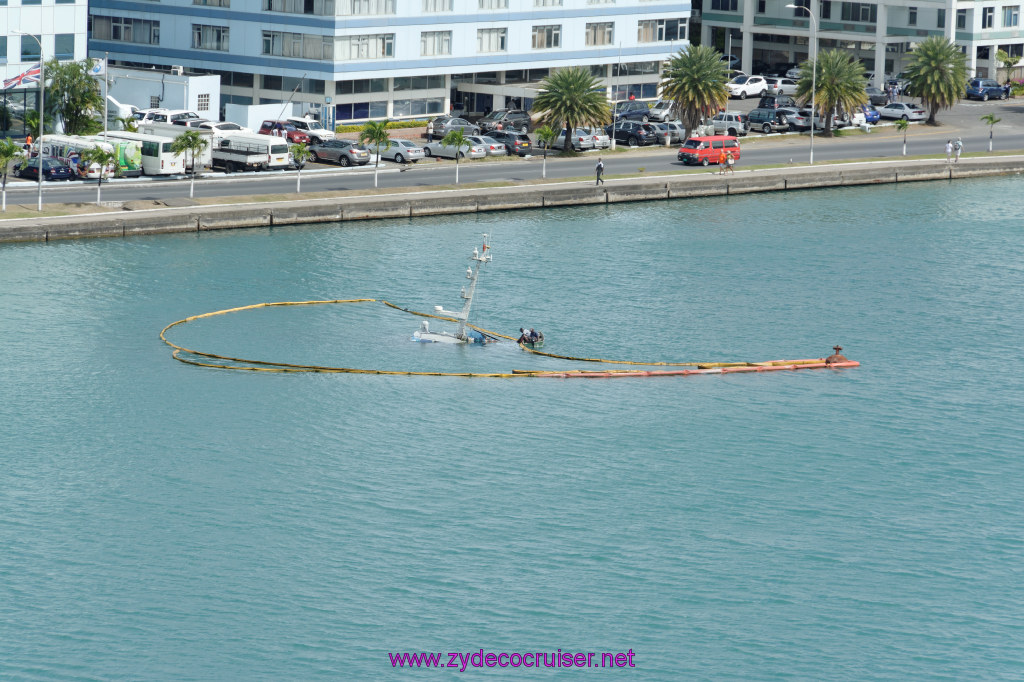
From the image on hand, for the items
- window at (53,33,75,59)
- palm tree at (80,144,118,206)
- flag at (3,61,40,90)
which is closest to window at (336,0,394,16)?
window at (53,33,75,59)

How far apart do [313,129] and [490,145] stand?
1242 centimetres

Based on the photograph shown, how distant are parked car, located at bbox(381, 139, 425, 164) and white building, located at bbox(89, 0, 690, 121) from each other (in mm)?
10405

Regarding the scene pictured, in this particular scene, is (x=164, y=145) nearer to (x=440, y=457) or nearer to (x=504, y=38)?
(x=504, y=38)

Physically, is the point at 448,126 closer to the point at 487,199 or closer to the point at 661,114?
the point at 661,114

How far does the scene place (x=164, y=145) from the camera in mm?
96875

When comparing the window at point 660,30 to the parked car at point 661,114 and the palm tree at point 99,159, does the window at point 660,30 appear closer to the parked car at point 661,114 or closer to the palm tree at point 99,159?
the parked car at point 661,114

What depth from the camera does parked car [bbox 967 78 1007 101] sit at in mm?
141125

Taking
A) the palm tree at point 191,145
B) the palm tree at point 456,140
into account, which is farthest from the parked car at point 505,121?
the palm tree at point 191,145

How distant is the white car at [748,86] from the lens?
141 meters

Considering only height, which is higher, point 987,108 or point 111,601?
point 987,108

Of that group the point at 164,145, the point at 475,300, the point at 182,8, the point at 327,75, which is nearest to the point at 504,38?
the point at 327,75

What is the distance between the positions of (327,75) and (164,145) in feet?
68.7

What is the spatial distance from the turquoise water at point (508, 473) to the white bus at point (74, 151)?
13.8 m

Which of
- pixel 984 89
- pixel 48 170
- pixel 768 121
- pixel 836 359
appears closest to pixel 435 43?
pixel 768 121
